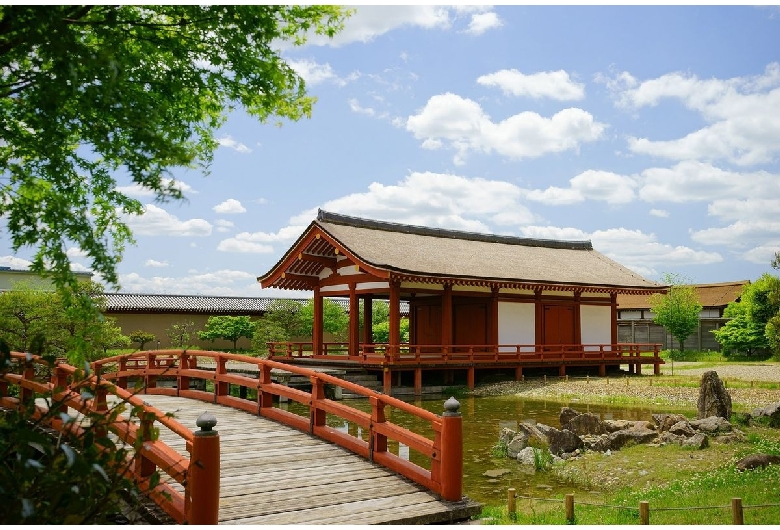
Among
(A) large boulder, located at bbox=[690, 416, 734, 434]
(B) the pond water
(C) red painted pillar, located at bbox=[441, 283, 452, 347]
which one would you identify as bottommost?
(B) the pond water

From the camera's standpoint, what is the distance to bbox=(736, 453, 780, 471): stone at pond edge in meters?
9.88

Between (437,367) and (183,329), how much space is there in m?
23.3

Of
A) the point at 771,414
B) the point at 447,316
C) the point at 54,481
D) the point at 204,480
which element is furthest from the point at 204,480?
the point at 447,316

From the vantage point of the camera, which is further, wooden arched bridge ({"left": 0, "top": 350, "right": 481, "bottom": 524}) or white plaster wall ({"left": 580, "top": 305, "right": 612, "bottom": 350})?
white plaster wall ({"left": 580, "top": 305, "right": 612, "bottom": 350})

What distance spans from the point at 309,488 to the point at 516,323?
1971 centimetres

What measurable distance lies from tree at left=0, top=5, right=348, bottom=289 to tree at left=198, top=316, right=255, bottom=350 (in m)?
31.7

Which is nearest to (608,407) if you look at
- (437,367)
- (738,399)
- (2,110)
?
(738,399)

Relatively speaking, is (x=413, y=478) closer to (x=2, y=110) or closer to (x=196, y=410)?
(x=196, y=410)

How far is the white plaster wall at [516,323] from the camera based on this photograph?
26.3m

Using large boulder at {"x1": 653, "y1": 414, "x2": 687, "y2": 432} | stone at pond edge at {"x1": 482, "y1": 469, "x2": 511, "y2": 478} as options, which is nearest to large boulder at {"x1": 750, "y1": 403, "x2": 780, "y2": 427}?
large boulder at {"x1": 653, "y1": 414, "x2": 687, "y2": 432}

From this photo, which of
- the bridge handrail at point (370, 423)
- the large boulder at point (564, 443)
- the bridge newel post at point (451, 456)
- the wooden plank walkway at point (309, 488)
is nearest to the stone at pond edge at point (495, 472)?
the large boulder at point (564, 443)

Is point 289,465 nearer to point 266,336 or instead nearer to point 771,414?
point 771,414

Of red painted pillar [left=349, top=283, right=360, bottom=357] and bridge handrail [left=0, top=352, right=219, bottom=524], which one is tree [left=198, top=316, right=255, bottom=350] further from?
bridge handrail [left=0, top=352, right=219, bottom=524]

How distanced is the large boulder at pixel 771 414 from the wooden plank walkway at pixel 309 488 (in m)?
9.09
